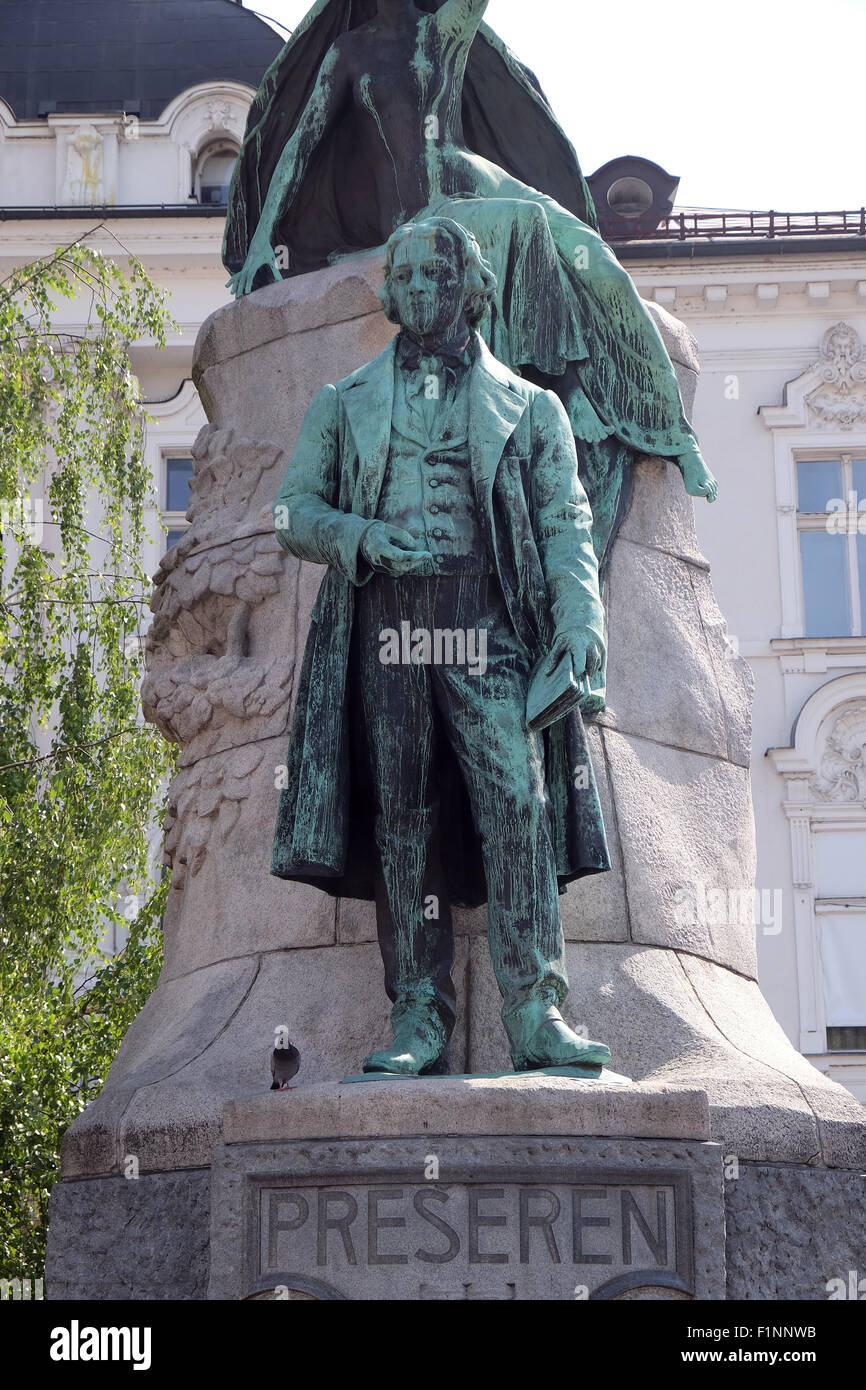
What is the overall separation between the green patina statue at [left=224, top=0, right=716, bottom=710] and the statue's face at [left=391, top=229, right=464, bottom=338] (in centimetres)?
108

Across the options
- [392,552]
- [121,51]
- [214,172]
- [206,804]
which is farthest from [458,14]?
[121,51]

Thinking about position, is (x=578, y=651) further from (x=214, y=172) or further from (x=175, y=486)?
(x=214, y=172)

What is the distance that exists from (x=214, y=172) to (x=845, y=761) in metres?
9.28

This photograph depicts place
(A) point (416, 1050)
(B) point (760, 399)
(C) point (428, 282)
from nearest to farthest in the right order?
(A) point (416, 1050) → (C) point (428, 282) → (B) point (760, 399)

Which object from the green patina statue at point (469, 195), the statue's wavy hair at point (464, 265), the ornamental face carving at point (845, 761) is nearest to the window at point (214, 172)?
the ornamental face carving at point (845, 761)

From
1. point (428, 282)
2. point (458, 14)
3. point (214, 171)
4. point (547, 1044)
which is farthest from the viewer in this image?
point (214, 171)

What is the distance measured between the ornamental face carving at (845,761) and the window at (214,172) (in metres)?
8.59

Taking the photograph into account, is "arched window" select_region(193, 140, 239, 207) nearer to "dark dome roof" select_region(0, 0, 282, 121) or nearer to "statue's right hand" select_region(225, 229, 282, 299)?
"dark dome roof" select_region(0, 0, 282, 121)

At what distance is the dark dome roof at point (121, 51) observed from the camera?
87.1 feet

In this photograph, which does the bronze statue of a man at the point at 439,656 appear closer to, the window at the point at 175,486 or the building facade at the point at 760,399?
the building facade at the point at 760,399

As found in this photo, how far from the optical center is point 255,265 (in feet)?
27.8

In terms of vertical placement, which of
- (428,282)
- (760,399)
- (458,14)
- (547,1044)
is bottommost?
(547,1044)

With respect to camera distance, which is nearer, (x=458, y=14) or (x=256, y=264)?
(x=458, y=14)
